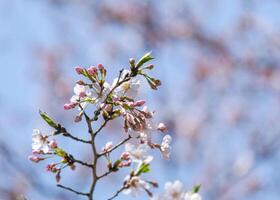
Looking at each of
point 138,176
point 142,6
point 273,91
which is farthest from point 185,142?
point 138,176

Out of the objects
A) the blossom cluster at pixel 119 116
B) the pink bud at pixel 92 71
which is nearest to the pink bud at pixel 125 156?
the blossom cluster at pixel 119 116

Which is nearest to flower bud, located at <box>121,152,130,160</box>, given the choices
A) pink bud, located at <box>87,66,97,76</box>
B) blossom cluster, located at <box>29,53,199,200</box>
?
blossom cluster, located at <box>29,53,199,200</box>

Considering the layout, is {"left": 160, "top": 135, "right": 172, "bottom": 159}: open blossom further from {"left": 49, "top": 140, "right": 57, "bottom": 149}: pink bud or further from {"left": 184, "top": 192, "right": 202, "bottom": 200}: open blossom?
{"left": 49, "top": 140, "right": 57, "bottom": 149}: pink bud

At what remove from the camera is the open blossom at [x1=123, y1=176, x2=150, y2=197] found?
1.79 m

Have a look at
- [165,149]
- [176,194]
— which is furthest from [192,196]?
[165,149]

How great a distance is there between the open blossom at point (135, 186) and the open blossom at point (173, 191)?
0.06 metres

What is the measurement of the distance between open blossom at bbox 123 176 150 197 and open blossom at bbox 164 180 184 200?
6 cm

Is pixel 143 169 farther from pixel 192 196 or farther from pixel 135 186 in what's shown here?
pixel 192 196

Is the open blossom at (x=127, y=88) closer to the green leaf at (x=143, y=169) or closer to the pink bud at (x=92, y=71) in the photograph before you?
the pink bud at (x=92, y=71)

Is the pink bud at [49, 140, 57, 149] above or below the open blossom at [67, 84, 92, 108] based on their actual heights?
below

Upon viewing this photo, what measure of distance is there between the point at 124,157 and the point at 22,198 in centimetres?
34

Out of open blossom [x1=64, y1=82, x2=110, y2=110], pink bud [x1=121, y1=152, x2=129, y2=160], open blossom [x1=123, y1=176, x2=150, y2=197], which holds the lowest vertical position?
open blossom [x1=123, y1=176, x2=150, y2=197]

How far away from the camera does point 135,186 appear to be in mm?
1813

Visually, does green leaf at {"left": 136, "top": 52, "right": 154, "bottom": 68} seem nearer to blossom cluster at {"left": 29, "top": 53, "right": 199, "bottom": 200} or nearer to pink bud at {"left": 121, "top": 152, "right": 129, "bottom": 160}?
blossom cluster at {"left": 29, "top": 53, "right": 199, "bottom": 200}
